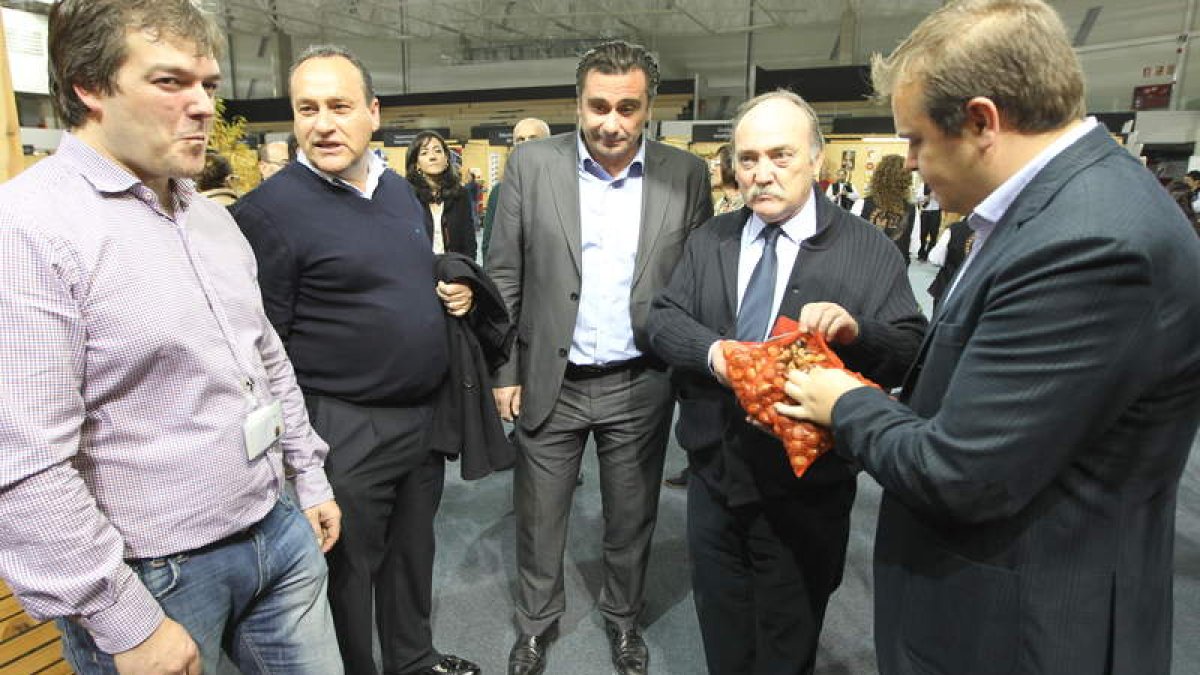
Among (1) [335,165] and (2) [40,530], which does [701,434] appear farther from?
(2) [40,530]

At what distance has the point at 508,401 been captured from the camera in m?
2.18

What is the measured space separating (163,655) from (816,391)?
3.59ft

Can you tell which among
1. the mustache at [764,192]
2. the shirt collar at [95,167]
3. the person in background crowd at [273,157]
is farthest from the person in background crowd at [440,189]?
the shirt collar at [95,167]

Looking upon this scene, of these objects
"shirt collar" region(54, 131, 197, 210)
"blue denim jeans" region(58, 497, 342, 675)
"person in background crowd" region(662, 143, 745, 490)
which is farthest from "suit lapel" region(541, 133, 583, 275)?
"person in background crowd" region(662, 143, 745, 490)

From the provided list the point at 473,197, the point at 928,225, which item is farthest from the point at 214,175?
the point at 928,225

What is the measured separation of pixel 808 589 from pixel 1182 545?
2.34 meters

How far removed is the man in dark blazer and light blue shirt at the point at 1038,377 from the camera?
2.60ft

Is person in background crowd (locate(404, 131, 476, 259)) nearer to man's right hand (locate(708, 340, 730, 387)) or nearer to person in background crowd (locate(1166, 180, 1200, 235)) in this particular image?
man's right hand (locate(708, 340, 730, 387))

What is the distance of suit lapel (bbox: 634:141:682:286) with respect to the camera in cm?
205

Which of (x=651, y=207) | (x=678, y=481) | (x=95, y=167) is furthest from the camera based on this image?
(x=678, y=481)

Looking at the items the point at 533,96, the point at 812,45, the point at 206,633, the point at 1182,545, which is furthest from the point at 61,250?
the point at 812,45

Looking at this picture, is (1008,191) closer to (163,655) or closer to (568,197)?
(568,197)

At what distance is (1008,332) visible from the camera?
84 cm

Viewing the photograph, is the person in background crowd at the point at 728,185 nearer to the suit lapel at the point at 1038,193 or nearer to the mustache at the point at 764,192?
the mustache at the point at 764,192
